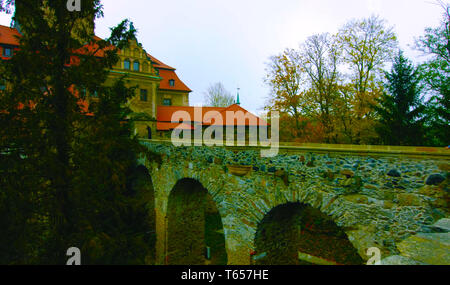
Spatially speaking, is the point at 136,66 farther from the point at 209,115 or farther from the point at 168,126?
the point at 209,115

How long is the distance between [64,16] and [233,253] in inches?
259

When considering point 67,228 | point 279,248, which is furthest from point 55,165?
point 279,248

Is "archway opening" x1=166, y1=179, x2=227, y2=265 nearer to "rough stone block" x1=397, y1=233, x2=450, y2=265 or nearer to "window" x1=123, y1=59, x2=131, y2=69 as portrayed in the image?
"rough stone block" x1=397, y1=233, x2=450, y2=265

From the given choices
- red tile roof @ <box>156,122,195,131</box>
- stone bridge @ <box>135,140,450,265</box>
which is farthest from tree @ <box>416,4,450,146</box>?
red tile roof @ <box>156,122,195,131</box>

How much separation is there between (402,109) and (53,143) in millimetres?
13430

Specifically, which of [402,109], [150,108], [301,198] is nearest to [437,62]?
[402,109]

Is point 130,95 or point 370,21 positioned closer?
point 130,95

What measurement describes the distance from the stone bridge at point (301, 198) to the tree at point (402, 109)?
790 cm

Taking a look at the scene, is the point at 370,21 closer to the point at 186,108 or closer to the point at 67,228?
the point at 186,108

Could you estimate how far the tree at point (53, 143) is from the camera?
15.0ft

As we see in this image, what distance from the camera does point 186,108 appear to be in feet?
85.6

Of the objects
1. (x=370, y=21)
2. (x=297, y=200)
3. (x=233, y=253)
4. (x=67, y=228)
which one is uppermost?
(x=370, y=21)

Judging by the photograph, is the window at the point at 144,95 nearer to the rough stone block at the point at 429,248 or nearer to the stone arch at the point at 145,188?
the stone arch at the point at 145,188

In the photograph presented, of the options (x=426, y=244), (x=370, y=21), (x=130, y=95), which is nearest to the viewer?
(x=426, y=244)
